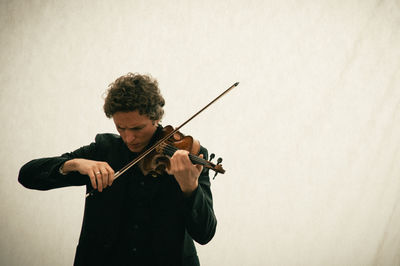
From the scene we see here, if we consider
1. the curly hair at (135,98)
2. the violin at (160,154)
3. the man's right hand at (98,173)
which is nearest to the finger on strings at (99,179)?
the man's right hand at (98,173)

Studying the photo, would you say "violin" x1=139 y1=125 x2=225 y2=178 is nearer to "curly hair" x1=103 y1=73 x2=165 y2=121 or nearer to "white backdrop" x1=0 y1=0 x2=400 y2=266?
"curly hair" x1=103 y1=73 x2=165 y2=121

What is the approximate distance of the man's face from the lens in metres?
0.98

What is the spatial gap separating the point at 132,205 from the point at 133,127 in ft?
0.93

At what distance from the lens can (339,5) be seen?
77.9 inches

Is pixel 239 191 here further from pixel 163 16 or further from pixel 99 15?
pixel 99 15

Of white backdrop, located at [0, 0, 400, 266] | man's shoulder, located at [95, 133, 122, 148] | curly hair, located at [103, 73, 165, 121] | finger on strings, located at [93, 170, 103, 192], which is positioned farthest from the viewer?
white backdrop, located at [0, 0, 400, 266]

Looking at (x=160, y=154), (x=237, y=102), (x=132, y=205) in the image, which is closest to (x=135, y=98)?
(x=160, y=154)

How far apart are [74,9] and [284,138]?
171cm

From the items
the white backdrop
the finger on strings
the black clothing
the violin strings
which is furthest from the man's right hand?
the white backdrop

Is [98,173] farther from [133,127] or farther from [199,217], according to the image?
[199,217]

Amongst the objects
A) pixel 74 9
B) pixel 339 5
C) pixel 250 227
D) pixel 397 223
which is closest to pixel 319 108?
pixel 339 5

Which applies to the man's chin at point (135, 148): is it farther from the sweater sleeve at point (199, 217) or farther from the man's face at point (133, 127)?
the sweater sleeve at point (199, 217)

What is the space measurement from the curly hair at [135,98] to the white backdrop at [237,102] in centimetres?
79

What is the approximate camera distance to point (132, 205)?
979 mm
